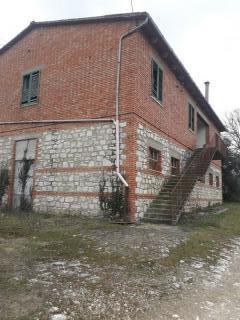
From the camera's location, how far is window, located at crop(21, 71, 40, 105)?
1472cm

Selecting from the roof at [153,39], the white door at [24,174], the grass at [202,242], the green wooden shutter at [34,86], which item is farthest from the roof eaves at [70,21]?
the grass at [202,242]

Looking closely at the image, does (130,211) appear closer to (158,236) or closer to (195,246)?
(158,236)

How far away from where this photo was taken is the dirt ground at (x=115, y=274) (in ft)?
14.5

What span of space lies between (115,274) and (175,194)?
718 cm

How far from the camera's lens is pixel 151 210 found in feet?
39.9

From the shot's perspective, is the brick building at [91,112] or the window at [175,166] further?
the window at [175,166]

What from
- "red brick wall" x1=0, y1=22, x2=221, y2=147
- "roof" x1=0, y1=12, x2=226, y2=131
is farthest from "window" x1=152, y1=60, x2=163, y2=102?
"roof" x1=0, y1=12, x2=226, y2=131

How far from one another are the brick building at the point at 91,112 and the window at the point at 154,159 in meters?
0.04

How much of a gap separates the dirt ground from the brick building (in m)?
3.01

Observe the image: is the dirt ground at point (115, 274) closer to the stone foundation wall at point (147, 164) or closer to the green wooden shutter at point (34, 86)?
the stone foundation wall at point (147, 164)

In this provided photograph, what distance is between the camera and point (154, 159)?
1347 cm

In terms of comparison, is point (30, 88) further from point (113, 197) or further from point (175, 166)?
point (175, 166)

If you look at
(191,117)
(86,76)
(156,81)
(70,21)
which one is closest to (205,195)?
(191,117)

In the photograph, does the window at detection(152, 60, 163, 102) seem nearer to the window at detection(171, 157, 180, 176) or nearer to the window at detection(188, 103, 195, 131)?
the window at detection(171, 157, 180, 176)
